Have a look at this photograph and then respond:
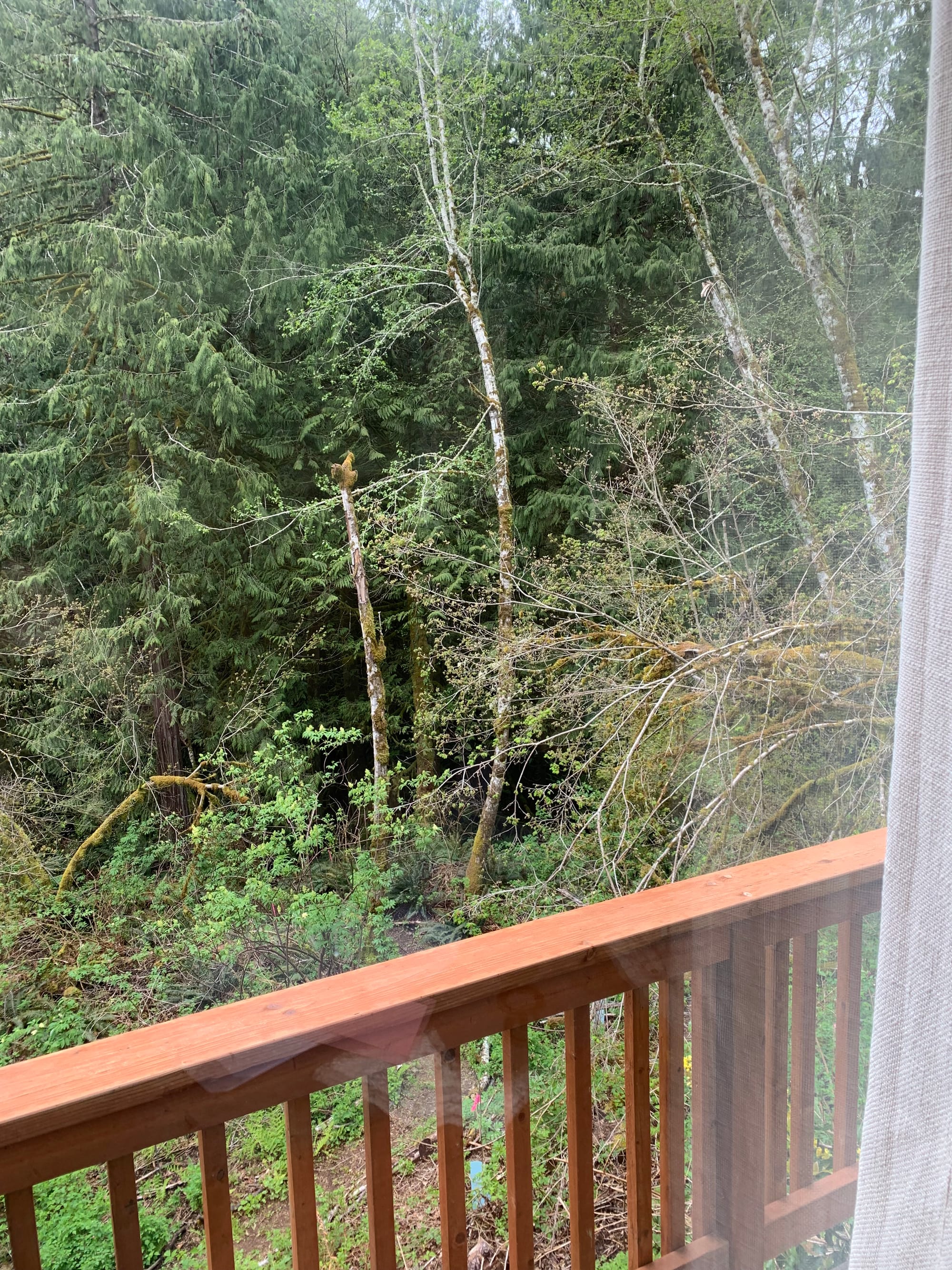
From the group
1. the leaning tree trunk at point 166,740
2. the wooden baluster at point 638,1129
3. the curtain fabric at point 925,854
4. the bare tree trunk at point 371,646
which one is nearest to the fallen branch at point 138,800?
the leaning tree trunk at point 166,740

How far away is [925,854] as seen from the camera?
557 mm

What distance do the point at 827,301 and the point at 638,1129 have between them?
120 cm

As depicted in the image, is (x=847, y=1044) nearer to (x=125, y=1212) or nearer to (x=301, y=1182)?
(x=301, y=1182)

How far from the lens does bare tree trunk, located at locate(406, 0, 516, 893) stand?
1415 millimetres

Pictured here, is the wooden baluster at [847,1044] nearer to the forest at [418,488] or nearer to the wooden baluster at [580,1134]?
the forest at [418,488]

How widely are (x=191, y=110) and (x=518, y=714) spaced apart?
3.60ft

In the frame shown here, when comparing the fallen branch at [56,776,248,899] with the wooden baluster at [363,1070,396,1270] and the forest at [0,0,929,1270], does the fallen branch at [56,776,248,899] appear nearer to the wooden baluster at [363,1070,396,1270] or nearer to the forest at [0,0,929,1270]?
the forest at [0,0,929,1270]

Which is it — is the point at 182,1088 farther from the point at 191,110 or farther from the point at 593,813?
the point at 191,110

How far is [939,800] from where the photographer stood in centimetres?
55

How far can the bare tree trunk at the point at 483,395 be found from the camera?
1.42 m

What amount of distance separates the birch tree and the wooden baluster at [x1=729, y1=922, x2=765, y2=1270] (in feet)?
1.80

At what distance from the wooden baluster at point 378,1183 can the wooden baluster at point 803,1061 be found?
52cm

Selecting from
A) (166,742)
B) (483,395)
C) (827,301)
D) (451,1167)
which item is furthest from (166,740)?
(827,301)

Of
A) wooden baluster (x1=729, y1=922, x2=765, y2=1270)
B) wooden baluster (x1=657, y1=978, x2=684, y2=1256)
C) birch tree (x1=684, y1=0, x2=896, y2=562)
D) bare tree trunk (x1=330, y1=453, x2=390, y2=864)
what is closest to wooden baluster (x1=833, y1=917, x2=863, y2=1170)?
wooden baluster (x1=729, y1=922, x2=765, y2=1270)
